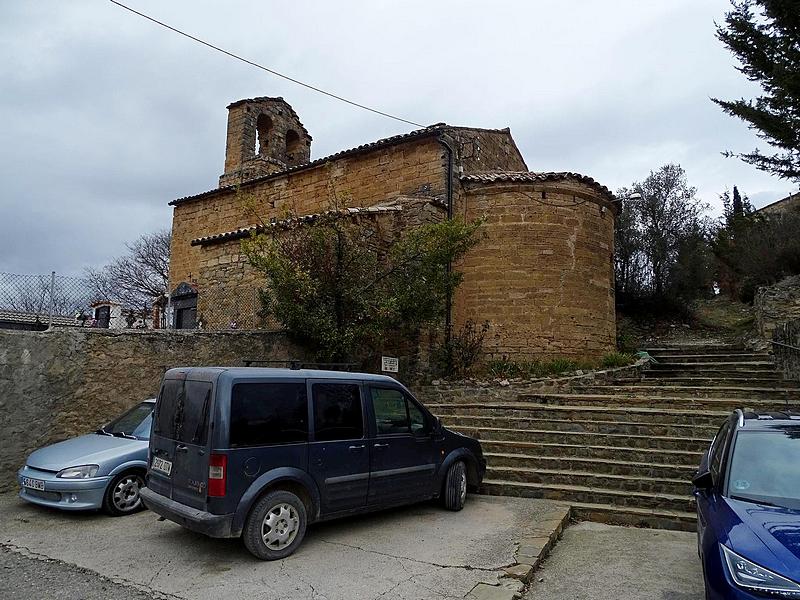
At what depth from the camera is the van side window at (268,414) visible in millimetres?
4891

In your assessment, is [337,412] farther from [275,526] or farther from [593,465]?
[593,465]

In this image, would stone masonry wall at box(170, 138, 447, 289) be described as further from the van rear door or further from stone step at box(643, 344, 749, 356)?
stone step at box(643, 344, 749, 356)

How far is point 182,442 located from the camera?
5094 millimetres

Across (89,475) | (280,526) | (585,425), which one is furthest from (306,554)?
(585,425)

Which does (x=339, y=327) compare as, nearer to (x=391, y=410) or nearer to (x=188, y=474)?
(x=391, y=410)

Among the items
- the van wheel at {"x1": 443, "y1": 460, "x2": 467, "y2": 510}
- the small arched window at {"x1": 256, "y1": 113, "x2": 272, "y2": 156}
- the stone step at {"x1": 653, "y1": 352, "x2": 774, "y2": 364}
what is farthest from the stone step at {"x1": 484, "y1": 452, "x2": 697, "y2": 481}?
the small arched window at {"x1": 256, "y1": 113, "x2": 272, "y2": 156}

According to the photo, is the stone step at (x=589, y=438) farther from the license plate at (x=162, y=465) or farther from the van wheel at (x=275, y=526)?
the license plate at (x=162, y=465)

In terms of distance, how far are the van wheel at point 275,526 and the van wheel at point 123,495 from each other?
2.36m

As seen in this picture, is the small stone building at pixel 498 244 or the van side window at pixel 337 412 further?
the small stone building at pixel 498 244

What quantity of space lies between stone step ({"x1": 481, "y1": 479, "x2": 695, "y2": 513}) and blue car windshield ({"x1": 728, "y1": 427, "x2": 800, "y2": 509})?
2.60 metres

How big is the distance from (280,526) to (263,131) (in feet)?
63.2

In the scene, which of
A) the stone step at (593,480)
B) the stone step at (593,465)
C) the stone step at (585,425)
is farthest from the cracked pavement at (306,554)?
the stone step at (585,425)

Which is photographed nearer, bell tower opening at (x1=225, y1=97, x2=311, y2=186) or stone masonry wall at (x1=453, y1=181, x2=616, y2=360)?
stone masonry wall at (x1=453, y1=181, x2=616, y2=360)

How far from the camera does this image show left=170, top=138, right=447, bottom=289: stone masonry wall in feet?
48.2
